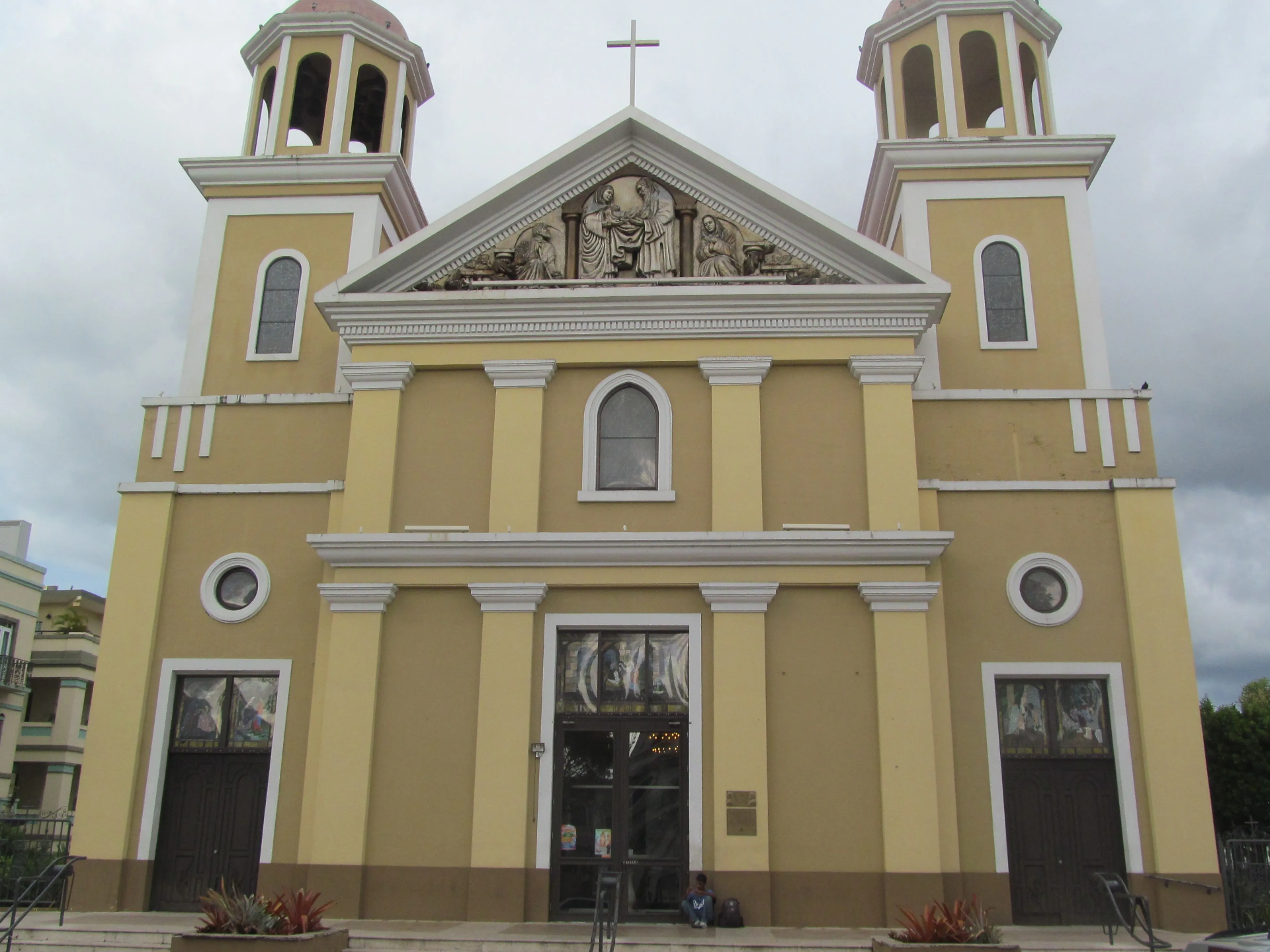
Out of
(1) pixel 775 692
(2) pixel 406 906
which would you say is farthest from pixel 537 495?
(2) pixel 406 906

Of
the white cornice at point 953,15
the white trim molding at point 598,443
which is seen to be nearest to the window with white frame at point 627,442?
the white trim molding at point 598,443

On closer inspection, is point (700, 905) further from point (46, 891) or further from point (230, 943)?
point (46, 891)

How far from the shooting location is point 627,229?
1766 centimetres

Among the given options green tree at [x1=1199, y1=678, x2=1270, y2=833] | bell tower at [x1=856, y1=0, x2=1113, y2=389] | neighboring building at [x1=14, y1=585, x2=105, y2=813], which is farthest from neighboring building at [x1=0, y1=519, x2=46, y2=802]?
green tree at [x1=1199, y1=678, x2=1270, y2=833]

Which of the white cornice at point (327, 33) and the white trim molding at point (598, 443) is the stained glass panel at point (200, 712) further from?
the white cornice at point (327, 33)

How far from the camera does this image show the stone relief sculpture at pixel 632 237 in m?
17.5

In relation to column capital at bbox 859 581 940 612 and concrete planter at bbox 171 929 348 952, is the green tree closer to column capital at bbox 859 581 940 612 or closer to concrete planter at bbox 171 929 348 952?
column capital at bbox 859 581 940 612

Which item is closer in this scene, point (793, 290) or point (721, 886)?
point (721, 886)

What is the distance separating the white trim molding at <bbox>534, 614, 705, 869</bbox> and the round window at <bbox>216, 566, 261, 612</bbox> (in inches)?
180

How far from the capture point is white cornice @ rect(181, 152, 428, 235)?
19656mm

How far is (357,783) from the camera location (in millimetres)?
15289

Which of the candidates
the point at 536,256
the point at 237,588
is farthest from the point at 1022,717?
the point at 237,588

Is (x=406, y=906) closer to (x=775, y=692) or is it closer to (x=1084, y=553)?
(x=775, y=692)

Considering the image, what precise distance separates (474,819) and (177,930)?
3719 mm
